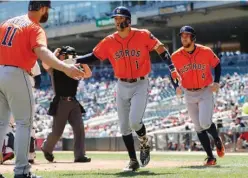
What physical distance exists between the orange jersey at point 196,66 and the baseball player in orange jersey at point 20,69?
354cm

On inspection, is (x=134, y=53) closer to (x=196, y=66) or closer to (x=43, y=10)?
(x=196, y=66)

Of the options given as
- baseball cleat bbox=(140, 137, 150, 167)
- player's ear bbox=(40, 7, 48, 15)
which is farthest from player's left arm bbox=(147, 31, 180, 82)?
player's ear bbox=(40, 7, 48, 15)

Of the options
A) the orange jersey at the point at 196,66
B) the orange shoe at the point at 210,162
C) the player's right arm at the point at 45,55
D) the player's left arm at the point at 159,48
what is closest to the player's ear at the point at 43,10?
the player's right arm at the point at 45,55

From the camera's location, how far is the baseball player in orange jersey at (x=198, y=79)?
29.1ft

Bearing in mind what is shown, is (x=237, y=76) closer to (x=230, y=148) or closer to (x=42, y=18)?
(x=230, y=148)

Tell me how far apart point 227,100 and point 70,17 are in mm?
18807

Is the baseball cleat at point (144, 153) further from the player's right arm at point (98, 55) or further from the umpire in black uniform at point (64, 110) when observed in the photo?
the umpire in black uniform at point (64, 110)

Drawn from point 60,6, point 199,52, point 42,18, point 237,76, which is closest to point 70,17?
point 60,6

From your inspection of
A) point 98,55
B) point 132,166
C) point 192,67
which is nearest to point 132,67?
point 98,55

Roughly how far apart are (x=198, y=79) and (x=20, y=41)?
389 cm

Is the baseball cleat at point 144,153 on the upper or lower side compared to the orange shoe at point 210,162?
upper

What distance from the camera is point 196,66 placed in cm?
900

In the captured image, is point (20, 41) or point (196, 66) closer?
point (20, 41)

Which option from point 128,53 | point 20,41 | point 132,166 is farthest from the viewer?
point 128,53
